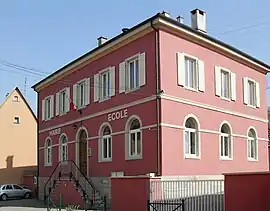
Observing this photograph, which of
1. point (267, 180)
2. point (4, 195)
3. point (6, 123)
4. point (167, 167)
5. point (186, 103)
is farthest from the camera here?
point (6, 123)

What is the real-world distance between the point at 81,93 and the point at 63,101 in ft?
9.92

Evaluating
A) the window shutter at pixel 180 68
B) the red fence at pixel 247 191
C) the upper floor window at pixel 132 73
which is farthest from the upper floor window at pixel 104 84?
the red fence at pixel 247 191

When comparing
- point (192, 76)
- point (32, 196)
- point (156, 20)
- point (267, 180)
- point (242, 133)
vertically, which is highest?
point (156, 20)

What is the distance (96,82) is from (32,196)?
47.2ft

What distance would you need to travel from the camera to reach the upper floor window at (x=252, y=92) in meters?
27.3

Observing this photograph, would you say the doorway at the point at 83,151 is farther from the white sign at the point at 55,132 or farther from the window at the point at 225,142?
the window at the point at 225,142

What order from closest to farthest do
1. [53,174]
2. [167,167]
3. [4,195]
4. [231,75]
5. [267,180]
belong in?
[267,180] → [167,167] → [231,75] → [53,174] → [4,195]

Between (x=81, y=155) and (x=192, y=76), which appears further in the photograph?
(x=81, y=155)

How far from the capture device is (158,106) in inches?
818

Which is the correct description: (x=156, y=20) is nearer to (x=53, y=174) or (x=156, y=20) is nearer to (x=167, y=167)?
(x=167, y=167)

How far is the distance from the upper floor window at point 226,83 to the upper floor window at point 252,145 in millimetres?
3033

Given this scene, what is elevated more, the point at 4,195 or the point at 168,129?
the point at 168,129

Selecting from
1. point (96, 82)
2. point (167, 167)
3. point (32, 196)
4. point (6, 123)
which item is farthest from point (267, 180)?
point (6, 123)

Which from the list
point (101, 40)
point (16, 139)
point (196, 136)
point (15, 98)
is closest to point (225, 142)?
point (196, 136)
